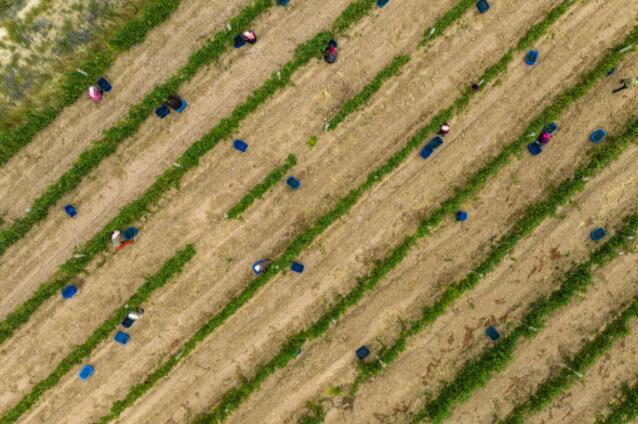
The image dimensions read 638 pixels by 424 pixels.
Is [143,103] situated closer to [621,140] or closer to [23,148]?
[23,148]

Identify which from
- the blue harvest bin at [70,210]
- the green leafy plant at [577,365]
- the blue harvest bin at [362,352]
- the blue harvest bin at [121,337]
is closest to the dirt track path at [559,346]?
the green leafy plant at [577,365]

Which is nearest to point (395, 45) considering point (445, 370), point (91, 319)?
point (445, 370)

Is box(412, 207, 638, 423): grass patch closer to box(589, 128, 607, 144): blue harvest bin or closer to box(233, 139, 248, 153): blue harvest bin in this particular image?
box(589, 128, 607, 144): blue harvest bin

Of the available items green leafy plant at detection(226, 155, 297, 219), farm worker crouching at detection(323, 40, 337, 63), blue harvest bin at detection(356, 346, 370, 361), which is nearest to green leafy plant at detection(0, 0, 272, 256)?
green leafy plant at detection(226, 155, 297, 219)

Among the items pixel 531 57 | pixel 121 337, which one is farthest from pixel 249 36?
pixel 121 337

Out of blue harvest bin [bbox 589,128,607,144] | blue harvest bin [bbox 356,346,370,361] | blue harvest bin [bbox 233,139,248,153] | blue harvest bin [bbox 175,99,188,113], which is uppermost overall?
blue harvest bin [bbox 589,128,607,144]

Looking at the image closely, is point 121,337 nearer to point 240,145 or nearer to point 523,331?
point 240,145
